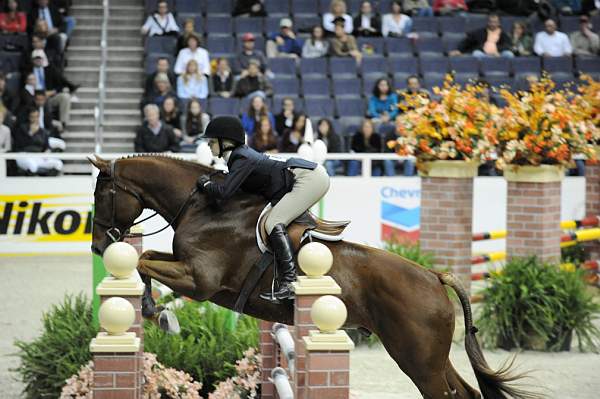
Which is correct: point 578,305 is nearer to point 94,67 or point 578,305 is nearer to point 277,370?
point 277,370

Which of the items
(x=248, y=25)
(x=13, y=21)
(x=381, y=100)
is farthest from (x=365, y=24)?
(x=13, y=21)

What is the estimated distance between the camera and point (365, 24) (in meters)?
17.6

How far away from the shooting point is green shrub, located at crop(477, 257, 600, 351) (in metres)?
9.39

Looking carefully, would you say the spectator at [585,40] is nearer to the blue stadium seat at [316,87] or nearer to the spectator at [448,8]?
the spectator at [448,8]

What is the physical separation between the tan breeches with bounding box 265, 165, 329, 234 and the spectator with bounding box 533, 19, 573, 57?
12.1m

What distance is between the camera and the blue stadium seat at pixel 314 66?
16.8 metres

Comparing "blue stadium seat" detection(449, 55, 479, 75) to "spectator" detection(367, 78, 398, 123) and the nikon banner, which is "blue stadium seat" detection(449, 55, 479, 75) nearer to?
"spectator" detection(367, 78, 398, 123)

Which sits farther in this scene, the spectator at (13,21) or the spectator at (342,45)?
the spectator at (13,21)

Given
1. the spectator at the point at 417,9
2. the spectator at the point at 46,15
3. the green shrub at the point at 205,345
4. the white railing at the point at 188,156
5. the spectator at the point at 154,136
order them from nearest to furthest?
the green shrub at the point at 205,345, the white railing at the point at 188,156, the spectator at the point at 154,136, the spectator at the point at 46,15, the spectator at the point at 417,9

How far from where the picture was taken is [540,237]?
9.74m

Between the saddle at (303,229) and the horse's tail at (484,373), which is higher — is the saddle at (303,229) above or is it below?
above

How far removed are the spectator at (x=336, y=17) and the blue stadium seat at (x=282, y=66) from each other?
1111 millimetres

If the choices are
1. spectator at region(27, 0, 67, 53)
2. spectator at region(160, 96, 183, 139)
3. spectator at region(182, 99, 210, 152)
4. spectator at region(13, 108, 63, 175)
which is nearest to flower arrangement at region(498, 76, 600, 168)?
spectator at region(182, 99, 210, 152)

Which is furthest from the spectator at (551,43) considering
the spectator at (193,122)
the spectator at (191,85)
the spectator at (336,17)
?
the spectator at (193,122)
